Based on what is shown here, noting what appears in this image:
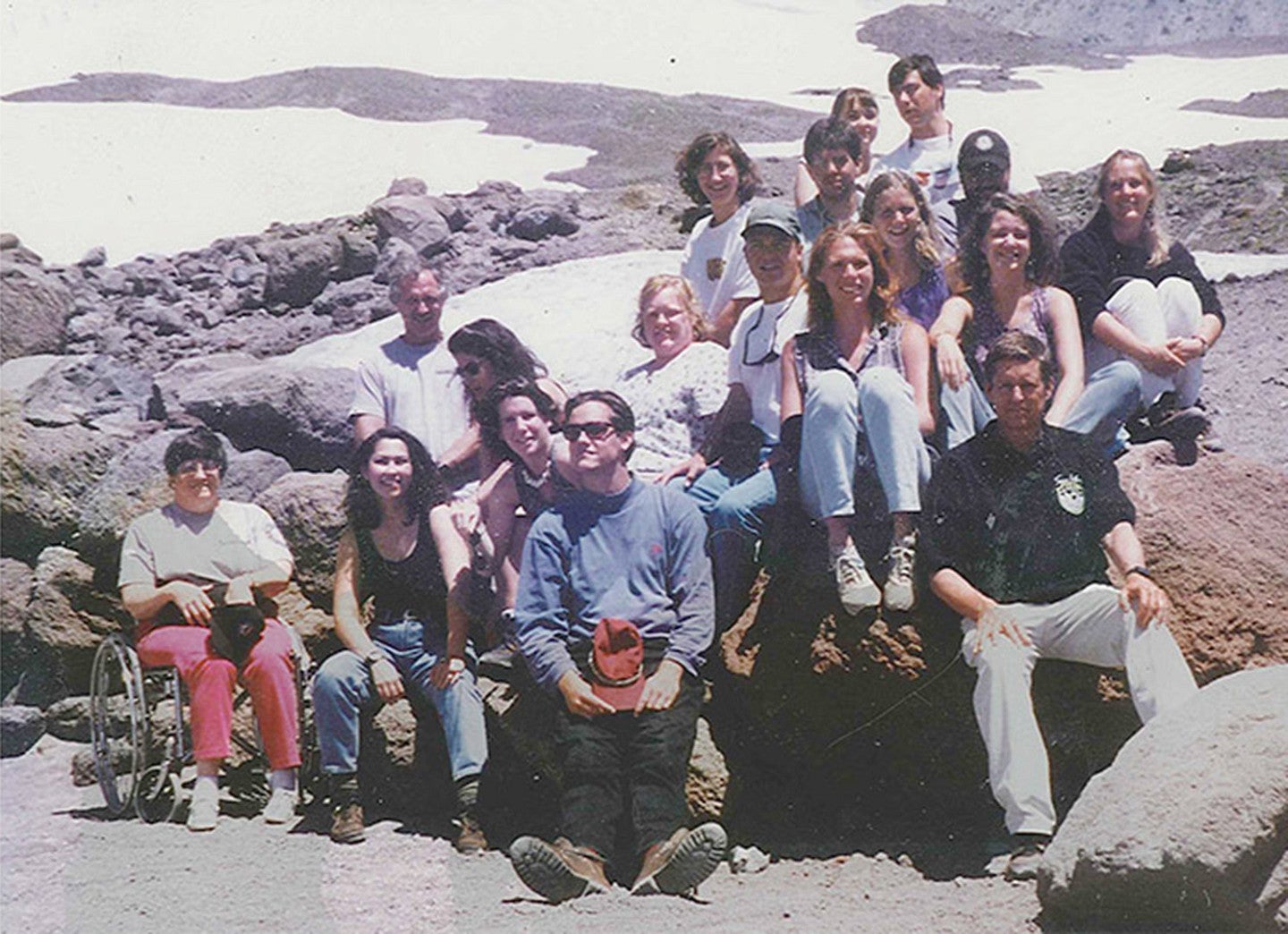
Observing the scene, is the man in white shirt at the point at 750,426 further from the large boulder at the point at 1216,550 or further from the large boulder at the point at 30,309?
the large boulder at the point at 30,309

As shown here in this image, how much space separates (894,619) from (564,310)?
152cm

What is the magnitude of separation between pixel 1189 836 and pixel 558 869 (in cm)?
159

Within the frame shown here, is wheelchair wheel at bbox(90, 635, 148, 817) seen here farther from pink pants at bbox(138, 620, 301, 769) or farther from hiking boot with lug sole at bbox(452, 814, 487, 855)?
hiking boot with lug sole at bbox(452, 814, 487, 855)

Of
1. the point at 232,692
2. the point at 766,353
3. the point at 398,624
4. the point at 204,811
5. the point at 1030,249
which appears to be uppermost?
the point at 1030,249

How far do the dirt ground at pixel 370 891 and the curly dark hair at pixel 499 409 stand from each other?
3.76 ft

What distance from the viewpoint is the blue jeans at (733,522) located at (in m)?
4.78

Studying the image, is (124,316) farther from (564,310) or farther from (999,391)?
(999,391)

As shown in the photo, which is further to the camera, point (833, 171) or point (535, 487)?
point (833, 171)

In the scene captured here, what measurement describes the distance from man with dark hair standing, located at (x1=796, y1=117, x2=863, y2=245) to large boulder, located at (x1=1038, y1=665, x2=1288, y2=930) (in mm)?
1845

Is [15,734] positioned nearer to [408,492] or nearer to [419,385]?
[408,492]

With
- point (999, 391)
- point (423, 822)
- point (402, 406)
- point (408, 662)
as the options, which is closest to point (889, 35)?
point (999, 391)

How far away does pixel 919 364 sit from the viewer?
15.6 ft

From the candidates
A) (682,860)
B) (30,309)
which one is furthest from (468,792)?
(30,309)

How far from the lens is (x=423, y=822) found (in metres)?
4.98
